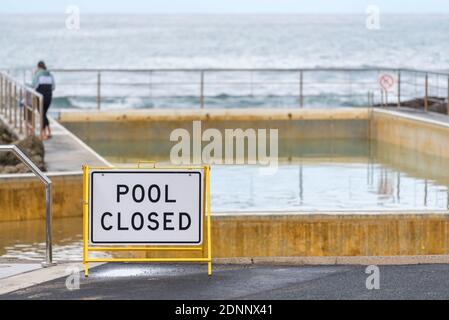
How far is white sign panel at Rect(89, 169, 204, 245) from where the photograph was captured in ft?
32.7

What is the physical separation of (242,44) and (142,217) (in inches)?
4245

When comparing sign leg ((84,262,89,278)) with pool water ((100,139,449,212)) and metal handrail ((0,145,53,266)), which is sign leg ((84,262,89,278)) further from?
pool water ((100,139,449,212))

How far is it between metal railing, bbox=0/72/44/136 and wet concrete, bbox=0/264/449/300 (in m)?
11.4

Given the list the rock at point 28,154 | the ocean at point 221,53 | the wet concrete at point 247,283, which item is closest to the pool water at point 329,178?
the rock at point 28,154

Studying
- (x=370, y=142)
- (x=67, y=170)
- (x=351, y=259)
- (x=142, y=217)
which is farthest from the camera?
(x=370, y=142)

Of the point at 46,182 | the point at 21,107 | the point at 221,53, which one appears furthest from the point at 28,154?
the point at 221,53

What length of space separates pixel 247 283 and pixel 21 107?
14170mm

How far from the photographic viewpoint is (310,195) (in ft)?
61.9

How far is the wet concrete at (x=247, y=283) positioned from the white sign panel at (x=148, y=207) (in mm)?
→ 320

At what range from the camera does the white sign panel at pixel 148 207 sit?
9.95 meters

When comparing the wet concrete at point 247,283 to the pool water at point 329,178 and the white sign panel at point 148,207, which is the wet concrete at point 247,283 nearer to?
the white sign panel at point 148,207

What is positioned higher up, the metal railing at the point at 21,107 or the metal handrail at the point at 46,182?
the metal railing at the point at 21,107

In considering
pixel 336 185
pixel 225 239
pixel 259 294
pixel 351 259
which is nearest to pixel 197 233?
pixel 259 294

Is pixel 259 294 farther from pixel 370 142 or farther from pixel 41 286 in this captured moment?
pixel 370 142
